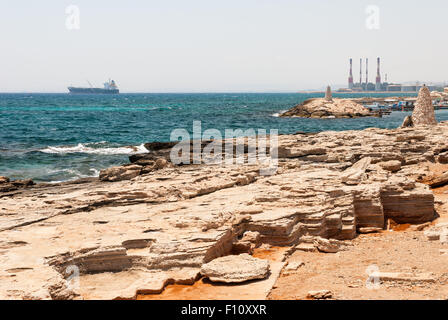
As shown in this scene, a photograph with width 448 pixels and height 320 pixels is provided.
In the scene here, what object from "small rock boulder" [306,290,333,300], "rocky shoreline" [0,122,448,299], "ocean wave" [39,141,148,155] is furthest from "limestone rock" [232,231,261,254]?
"ocean wave" [39,141,148,155]

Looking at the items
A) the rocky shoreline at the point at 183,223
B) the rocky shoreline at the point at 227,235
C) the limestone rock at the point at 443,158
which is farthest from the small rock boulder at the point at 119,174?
the limestone rock at the point at 443,158

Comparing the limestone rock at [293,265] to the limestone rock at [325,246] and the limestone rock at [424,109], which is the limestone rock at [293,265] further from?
the limestone rock at [424,109]

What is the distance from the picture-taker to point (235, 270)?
7.62m

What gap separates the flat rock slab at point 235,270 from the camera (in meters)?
7.50

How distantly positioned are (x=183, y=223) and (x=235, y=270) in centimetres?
191

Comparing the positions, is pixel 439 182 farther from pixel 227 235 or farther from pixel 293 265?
pixel 227 235

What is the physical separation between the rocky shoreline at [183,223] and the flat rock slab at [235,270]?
0.04 meters

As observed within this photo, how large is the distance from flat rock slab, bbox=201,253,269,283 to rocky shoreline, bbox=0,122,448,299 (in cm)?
4

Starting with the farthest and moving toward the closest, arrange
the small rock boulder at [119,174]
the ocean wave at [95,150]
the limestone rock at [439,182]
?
the ocean wave at [95,150], the small rock boulder at [119,174], the limestone rock at [439,182]

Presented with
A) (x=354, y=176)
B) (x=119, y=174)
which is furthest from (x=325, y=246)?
(x=119, y=174)

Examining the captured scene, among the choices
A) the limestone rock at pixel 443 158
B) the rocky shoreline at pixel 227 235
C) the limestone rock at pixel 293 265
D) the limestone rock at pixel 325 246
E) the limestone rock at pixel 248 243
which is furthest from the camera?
the limestone rock at pixel 443 158

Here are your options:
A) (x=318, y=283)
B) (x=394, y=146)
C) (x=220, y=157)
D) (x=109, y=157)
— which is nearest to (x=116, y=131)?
(x=109, y=157)

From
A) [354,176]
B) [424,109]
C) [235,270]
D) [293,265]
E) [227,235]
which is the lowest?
[293,265]

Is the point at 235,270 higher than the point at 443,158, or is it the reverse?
the point at 443,158
